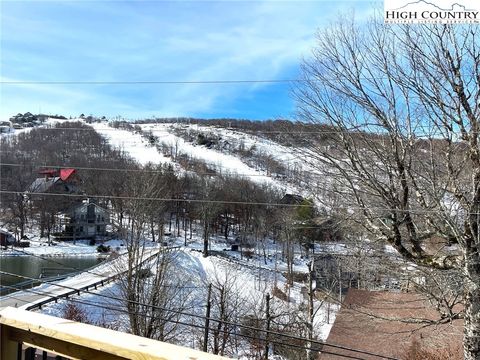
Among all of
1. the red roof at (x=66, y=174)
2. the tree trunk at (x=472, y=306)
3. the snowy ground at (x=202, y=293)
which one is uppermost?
the red roof at (x=66, y=174)

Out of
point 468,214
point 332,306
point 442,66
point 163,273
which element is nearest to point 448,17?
point 442,66

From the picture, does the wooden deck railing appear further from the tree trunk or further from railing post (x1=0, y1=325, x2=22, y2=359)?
the tree trunk

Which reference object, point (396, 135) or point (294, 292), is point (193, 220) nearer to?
point (294, 292)

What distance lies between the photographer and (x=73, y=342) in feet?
4.50

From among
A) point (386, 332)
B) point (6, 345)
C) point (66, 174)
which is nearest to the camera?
point (6, 345)

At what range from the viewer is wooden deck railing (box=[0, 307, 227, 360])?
4.11 feet

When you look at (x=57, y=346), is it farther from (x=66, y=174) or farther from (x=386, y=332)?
(x=66, y=174)

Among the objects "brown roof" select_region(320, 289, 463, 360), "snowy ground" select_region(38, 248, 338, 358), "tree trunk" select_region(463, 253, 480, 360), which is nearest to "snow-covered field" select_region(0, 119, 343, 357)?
"snowy ground" select_region(38, 248, 338, 358)

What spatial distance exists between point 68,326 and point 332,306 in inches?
1074

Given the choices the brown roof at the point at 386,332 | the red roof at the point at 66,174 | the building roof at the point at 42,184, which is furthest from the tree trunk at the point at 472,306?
the building roof at the point at 42,184

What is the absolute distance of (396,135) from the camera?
20.8ft

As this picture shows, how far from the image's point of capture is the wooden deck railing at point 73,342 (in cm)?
125

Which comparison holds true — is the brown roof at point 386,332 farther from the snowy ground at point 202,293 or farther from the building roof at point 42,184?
the building roof at point 42,184

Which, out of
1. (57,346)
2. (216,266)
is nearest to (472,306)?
(57,346)
